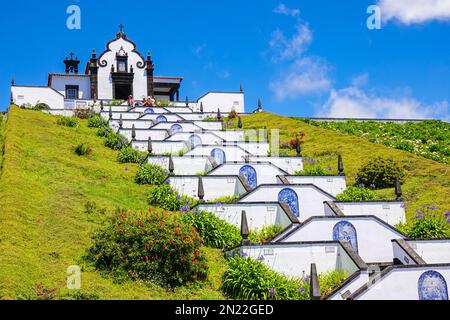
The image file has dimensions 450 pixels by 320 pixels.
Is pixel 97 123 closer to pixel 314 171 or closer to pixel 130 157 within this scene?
pixel 130 157

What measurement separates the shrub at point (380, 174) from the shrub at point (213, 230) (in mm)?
10003

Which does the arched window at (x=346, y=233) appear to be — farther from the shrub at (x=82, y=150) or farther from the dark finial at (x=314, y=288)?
the shrub at (x=82, y=150)

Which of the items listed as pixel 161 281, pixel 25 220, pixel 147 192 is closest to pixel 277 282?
pixel 161 281

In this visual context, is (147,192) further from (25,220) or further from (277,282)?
(277,282)

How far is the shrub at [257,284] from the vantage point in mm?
15094

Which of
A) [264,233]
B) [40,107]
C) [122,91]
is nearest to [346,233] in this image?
[264,233]

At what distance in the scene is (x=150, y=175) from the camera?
84.8 ft

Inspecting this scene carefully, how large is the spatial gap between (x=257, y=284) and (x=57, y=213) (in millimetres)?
7189

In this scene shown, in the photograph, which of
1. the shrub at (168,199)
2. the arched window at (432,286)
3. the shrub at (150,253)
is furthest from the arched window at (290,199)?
the arched window at (432,286)

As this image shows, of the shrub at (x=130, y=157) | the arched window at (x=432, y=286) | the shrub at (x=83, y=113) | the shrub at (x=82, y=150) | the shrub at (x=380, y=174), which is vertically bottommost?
the arched window at (x=432, y=286)

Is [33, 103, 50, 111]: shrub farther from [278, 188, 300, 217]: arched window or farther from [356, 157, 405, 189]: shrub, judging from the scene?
[278, 188, 300, 217]: arched window

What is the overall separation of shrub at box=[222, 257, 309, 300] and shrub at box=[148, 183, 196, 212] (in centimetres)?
612
